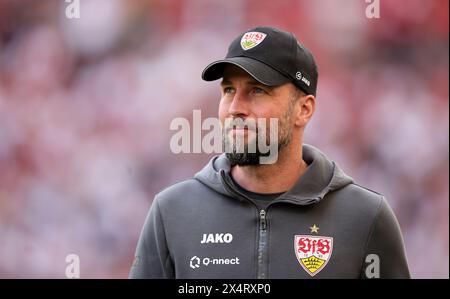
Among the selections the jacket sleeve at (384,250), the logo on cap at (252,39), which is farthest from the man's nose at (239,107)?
the jacket sleeve at (384,250)

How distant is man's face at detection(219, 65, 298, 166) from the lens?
5.21 feet

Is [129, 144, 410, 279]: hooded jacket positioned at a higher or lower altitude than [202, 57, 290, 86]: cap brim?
lower

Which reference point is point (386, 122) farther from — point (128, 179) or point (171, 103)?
point (128, 179)

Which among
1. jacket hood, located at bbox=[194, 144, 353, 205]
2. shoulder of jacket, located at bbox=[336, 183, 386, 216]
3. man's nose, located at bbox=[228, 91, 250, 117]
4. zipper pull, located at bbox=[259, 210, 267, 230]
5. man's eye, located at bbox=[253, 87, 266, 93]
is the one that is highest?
man's eye, located at bbox=[253, 87, 266, 93]

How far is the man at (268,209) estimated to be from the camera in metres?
1.56

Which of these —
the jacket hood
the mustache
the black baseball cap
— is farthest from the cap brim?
the jacket hood

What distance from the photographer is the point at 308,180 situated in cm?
167

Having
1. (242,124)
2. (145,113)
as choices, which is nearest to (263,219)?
(242,124)

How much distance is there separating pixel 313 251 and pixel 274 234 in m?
0.10

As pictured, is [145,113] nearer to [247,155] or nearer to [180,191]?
[180,191]

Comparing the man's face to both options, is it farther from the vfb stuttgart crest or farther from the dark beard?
the vfb stuttgart crest

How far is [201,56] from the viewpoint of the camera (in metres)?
3.19

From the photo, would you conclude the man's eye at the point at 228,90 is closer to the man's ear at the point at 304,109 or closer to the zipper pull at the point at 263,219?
the man's ear at the point at 304,109
